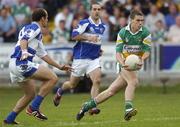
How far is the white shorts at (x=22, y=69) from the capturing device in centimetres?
1622

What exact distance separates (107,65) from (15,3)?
5.92m

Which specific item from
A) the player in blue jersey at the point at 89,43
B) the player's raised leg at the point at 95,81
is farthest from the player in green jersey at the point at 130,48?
the player in blue jersey at the point at 89,43

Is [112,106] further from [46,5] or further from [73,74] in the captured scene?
[46,5]

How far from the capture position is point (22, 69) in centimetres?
1620

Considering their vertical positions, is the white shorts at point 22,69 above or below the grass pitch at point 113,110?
above

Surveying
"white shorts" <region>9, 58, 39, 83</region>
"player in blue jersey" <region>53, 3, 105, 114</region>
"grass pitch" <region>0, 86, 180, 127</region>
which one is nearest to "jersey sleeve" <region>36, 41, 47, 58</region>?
"white shorts" <region>9, 58, 39, 83</region>

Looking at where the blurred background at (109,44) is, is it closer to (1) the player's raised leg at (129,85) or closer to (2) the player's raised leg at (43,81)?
(2) the player's raised leg at (43,81)

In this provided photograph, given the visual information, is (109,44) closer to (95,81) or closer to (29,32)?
(95,81)

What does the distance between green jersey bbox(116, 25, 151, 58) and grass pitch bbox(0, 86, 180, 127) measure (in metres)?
1.47

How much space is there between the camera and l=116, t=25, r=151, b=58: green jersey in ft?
54.4

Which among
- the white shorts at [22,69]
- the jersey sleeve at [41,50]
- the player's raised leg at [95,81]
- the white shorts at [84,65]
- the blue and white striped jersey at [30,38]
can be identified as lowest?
the player's raised leg at [95,81]

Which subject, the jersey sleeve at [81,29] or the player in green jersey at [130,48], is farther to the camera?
the jersey sleeve at [81,29]

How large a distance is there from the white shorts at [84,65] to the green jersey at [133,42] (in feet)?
12.0

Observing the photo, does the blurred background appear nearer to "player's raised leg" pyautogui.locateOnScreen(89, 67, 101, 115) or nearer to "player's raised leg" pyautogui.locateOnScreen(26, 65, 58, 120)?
"player's raised leg" pyautogui.locateOnScreen(89, 67, 101, 115)
